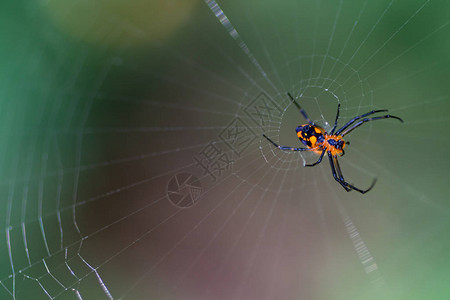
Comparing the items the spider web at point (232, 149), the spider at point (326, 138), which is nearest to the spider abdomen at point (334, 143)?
the spider at point (326, 138)

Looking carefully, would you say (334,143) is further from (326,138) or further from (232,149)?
(232,149)

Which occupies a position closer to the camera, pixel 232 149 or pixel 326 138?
pixel 326 138

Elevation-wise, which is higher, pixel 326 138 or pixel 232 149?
pixel 232 149

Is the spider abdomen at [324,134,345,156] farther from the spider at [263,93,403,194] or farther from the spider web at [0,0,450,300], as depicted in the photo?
the spider web at [0,0,450,300]

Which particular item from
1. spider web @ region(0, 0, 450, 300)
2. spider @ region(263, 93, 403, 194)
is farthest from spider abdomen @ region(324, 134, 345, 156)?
spider web @ region(0, 0, 450, 300)

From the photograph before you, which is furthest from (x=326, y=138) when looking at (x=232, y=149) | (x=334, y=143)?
(x=232, y=149)

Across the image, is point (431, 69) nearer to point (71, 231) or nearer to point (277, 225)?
point (277, 225)

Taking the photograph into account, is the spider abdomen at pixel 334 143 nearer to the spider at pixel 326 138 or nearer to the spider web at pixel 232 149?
the spider at pixel 326 138

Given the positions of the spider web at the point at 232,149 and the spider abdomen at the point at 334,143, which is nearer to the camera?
the spider web at the point at 232,149
